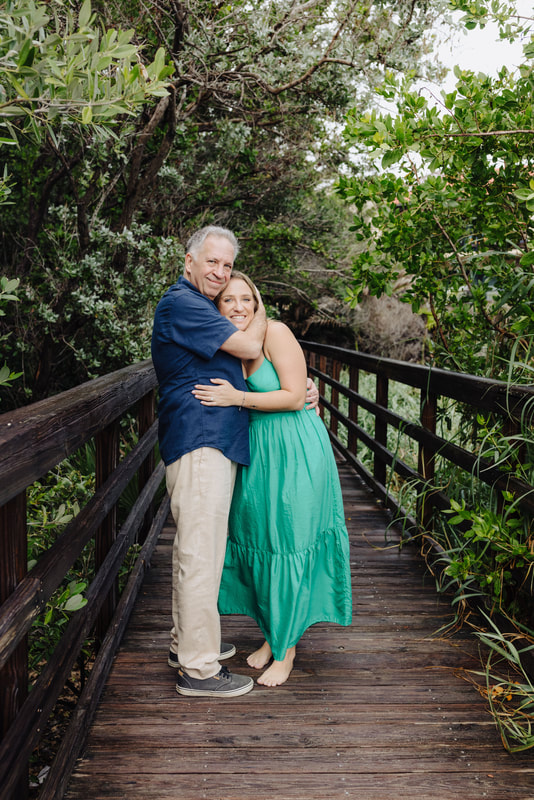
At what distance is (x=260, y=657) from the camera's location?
112 inches

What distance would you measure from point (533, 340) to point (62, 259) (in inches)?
182

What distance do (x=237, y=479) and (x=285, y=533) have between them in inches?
12.8

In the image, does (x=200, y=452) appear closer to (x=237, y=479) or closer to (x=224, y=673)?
(x=237, y=479)

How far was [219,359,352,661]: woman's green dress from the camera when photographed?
8.82ft

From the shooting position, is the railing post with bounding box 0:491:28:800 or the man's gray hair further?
the man's gray hair

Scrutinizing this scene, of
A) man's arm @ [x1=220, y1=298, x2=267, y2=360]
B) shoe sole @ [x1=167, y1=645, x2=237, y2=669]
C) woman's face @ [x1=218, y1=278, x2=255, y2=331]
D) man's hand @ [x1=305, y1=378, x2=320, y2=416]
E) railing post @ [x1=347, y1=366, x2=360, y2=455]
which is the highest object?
woman's face @ [x1=218, y1=278, x2=255, y2=331]

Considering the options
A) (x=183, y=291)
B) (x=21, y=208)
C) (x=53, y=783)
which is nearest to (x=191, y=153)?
(x=21, y=208)

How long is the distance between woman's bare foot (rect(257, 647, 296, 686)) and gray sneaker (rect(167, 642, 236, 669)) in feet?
0.77

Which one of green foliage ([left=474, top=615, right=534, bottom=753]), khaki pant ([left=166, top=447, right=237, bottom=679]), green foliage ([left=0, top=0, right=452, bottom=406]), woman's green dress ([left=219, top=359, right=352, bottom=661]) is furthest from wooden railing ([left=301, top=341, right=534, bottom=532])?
green foliage ([left=0, top=0, right=452, bottom=406])

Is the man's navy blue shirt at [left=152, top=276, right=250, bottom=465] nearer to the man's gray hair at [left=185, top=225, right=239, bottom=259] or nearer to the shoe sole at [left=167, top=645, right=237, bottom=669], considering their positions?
the man's gray hair at [left=185, top=225, right=239, bottom=259]

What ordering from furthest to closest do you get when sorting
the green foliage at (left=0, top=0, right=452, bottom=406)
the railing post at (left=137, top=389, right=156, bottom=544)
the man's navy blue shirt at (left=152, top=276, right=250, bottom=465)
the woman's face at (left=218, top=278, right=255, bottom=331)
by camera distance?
the green foliage at (left=0, top=0, right=452, bottom=406), the railing post at (left=137, top=389, right=156, bottom=544), the woman's face at (left=218, top=278, right=255, bottom=331), the man's navy blue shirt at (left=152, top=276, right=250, bottom=465)

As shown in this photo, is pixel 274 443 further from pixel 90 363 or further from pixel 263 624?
pixel 90 363

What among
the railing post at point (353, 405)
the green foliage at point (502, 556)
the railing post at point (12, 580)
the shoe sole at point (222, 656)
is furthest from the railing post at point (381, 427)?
the railing post at point (12, 580)

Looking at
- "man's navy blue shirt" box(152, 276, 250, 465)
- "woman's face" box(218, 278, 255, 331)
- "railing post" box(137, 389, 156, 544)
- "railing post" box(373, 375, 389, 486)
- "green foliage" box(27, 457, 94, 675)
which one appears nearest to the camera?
"man's navy blue shirt" box(152, 276, 250, 465)
